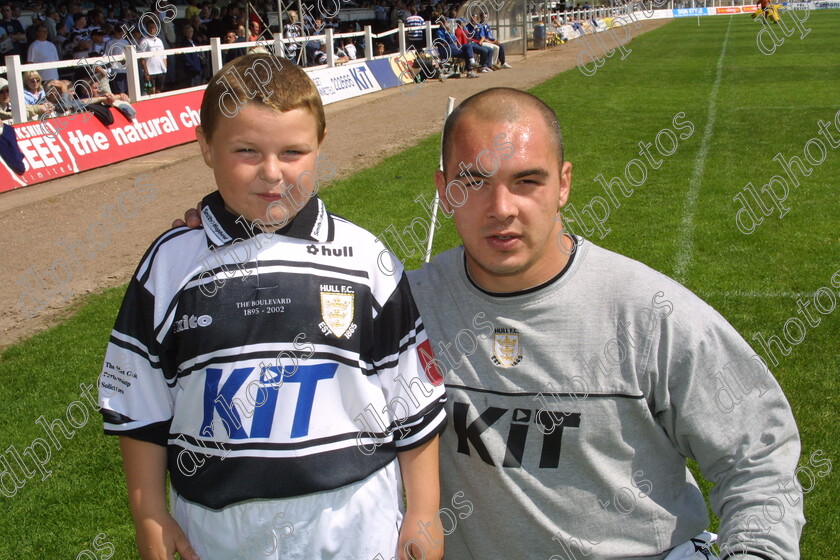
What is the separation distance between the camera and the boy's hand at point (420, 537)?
2090 mm

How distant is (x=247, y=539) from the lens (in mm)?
1984

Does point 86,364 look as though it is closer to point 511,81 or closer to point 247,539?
point 247,539

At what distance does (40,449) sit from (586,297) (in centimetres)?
375

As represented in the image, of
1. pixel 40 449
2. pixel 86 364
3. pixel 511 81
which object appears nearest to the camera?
pixel 40 449

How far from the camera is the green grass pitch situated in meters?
4.22

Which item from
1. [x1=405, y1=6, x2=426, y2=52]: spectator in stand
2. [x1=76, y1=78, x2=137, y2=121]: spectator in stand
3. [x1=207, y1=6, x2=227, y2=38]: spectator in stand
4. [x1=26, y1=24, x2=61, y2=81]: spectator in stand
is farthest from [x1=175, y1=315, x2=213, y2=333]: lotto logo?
[x1=405, y1=6, x2=426, y2=52]: spectator in stand

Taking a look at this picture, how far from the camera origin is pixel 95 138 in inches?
499

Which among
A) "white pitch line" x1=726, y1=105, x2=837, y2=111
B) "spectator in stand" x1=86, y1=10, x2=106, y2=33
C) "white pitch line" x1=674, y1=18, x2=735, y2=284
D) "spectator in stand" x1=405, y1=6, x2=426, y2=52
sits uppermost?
"spectator in stand" x1=86, y1=10, x2=106, y2=33

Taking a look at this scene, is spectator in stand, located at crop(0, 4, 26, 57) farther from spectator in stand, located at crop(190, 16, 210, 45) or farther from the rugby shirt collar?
the rugby shirt collar

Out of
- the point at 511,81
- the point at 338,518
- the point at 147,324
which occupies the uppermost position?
the point at 147,324

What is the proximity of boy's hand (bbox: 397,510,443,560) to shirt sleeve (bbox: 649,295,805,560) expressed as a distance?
0.69 m

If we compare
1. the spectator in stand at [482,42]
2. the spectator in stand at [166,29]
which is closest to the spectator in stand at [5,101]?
the spectator in stand at [166,29]

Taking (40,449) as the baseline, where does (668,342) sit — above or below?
above

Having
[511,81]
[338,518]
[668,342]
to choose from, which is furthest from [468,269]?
[511,81]
